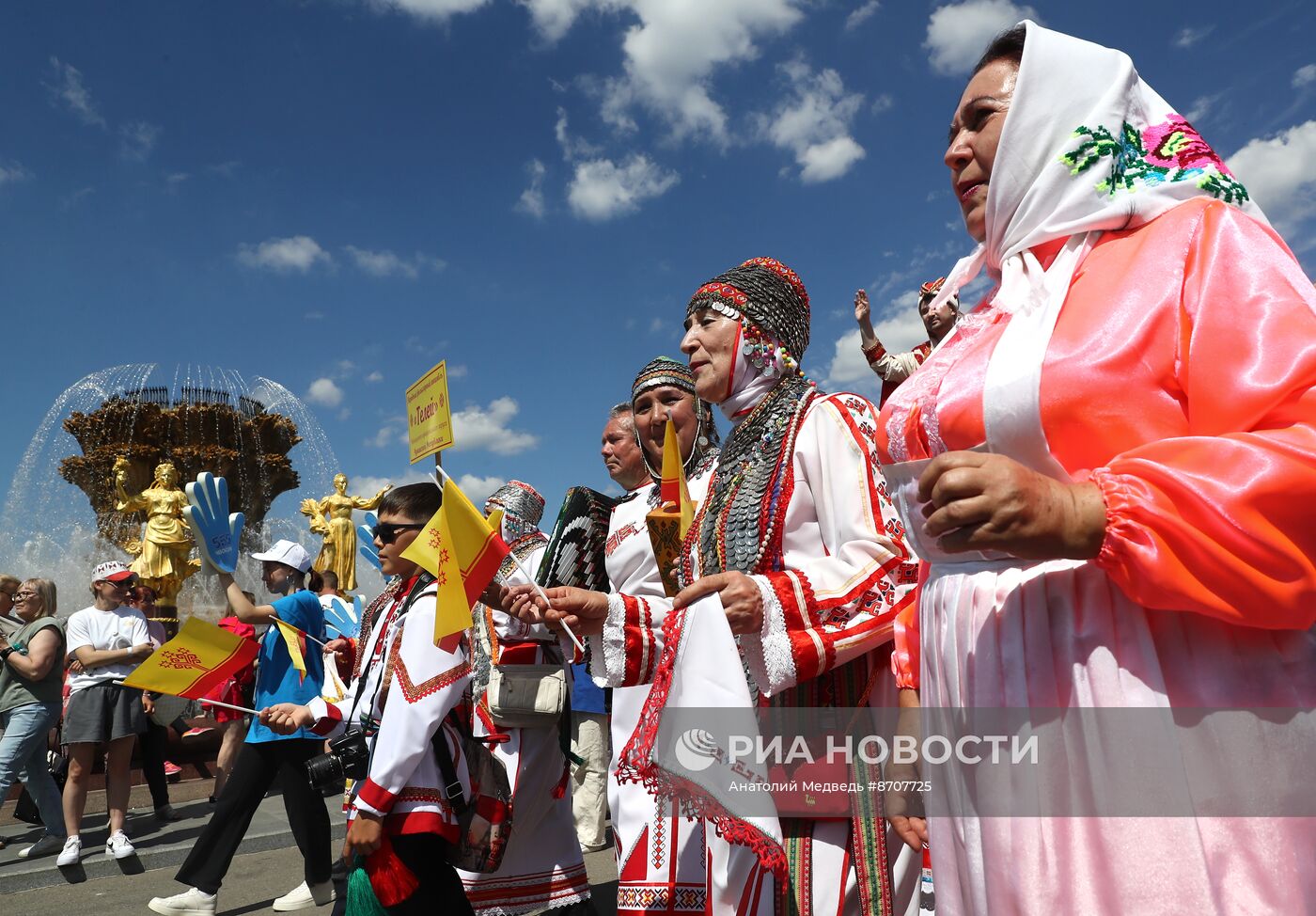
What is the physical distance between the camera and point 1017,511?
1.07 meters

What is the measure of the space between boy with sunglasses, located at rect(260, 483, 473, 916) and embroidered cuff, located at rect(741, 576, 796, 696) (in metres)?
1.46

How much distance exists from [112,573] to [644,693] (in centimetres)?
618

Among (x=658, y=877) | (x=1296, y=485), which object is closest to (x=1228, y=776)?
(x=1296, y=485)

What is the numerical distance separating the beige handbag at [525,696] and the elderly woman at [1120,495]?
314cm

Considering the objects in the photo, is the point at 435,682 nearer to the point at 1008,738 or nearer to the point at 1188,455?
the point at 1008,738

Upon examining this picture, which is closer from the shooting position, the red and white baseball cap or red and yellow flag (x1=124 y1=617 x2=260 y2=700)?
red and yellow flag (x1=124 y1=617 x2=260 y2=700)

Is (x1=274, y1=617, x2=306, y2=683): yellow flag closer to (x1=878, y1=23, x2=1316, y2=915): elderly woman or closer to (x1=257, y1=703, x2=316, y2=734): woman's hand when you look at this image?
(x1=257, y1=703, x2=316, y2=734): woman's hand

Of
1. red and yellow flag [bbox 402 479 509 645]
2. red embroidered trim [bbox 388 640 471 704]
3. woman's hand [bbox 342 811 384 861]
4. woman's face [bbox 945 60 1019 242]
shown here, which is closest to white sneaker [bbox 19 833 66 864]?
woman's hand [bbox 342 811 384 861]

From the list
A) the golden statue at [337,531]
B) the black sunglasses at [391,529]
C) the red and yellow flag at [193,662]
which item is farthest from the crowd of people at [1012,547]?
the golden statue at [337,531]

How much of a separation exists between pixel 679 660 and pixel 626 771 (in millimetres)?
304

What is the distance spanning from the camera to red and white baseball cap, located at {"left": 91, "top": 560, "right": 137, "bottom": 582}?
748 cm

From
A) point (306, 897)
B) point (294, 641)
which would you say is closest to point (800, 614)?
point (294, 641)

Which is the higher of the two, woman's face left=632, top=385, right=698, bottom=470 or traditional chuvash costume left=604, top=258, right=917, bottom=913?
woman's face left=632, top=385, right=698, bottom=470

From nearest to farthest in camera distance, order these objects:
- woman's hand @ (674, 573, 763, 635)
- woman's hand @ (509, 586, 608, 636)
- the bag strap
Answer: woman's hand @ (674, 573, 763, 635) → woman's hand @ (509, 586, 608, 636) → the bag strap
